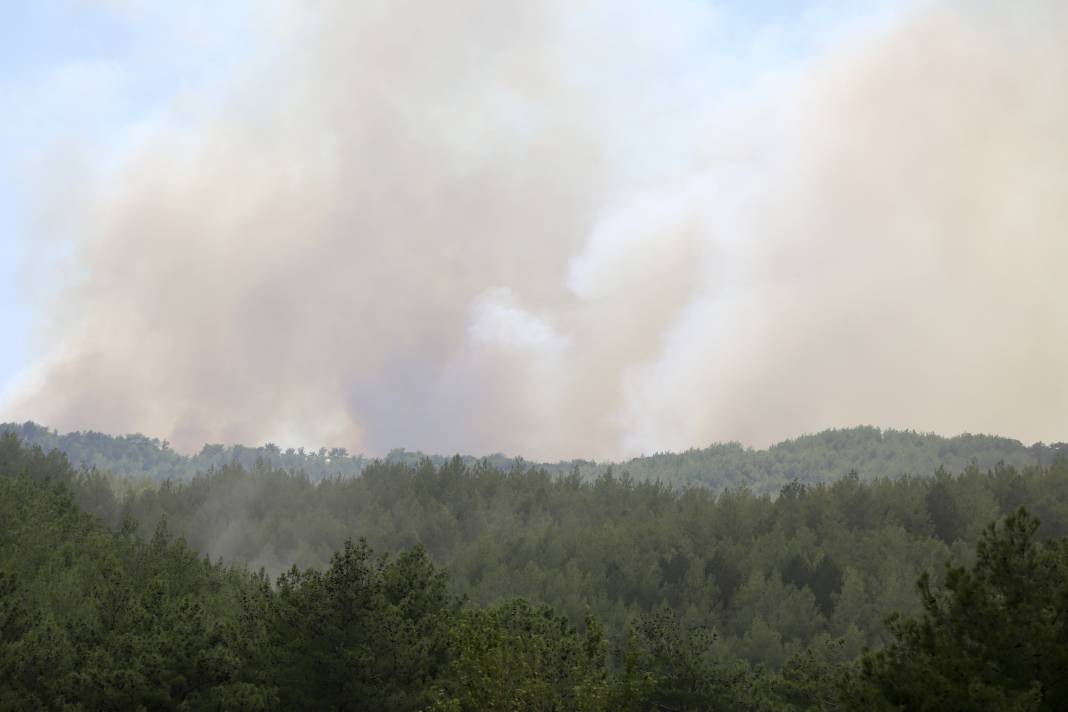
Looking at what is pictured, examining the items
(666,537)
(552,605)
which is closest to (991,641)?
(552,605)

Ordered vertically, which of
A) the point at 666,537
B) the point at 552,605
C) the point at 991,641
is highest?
the point at 666,537

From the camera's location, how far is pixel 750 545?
15762cm

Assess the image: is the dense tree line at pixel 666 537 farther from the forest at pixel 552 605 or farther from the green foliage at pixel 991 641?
the green foliage at pixel 991 641

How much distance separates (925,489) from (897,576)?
34.1 meters

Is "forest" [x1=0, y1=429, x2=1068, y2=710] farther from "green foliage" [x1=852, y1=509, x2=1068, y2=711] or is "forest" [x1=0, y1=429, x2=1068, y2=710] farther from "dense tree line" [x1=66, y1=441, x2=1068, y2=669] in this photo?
"dense tree line" [x1=66, y1=441, x2=1068, y2=669]

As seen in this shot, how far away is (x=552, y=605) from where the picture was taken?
3492 inches

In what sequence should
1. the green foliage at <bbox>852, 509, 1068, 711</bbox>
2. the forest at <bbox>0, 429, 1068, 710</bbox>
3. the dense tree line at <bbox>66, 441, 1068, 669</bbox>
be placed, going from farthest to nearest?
the dense tree line at <bbox>66, 441, 1068, 669</bbox> < the forest at <bbox>0, 429, 1068, 710</bbox> < the green foliage at <bbox>852, 509, 1068, 711</bbox>

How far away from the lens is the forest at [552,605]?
26.2m


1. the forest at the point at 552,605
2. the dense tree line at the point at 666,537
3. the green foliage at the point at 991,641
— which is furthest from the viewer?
the dense tree line at the point at 666,537

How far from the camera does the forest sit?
26250 mm

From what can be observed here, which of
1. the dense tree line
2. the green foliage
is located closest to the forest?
the green foliage

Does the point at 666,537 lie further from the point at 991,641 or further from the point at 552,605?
the point at 991,641

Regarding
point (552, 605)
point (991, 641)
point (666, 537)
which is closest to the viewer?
point (991, 641)

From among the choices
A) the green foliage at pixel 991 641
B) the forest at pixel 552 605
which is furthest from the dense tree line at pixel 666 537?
the green foliage at pixel 991 641
